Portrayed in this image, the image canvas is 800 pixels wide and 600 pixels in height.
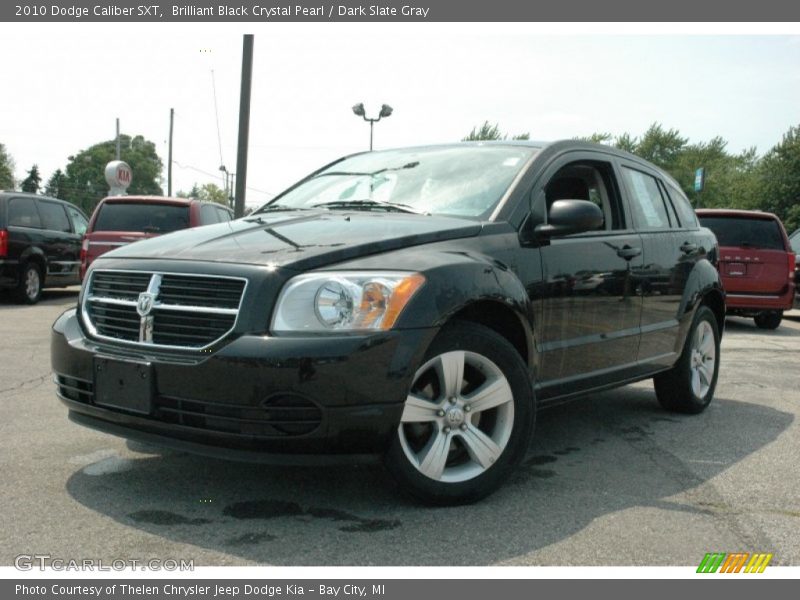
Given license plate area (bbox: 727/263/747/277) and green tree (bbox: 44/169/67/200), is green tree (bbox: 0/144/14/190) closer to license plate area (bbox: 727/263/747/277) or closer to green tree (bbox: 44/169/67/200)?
green tree (bbox: 44/169/67/200)

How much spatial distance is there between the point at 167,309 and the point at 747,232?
1084 centimetres

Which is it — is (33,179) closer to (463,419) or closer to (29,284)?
(29,284)

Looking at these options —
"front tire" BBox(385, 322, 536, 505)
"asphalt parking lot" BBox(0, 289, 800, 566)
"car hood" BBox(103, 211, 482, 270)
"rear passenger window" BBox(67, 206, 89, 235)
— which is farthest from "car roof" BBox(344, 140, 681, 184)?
"rear passenger window" BBox(67, 206, 89, 235)

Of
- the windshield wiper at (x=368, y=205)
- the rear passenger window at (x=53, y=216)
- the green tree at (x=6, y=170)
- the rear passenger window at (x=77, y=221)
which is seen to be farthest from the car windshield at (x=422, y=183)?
the green tree at (x=6, y=170)

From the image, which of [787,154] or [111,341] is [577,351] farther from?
[787,154]

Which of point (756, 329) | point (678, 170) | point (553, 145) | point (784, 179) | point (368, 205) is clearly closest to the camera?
point (368, 205)

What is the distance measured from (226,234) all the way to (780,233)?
10.7 metres

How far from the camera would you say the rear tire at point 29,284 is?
13219 millimetres

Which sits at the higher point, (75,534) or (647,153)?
(647,153)

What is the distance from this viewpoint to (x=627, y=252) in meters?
4.82

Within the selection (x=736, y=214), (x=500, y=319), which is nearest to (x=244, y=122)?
(x=736, y=214)

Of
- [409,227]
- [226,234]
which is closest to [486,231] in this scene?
[409,227]

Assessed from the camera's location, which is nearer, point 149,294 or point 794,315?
point 149,294

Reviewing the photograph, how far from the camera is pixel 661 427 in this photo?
5.36 metres
